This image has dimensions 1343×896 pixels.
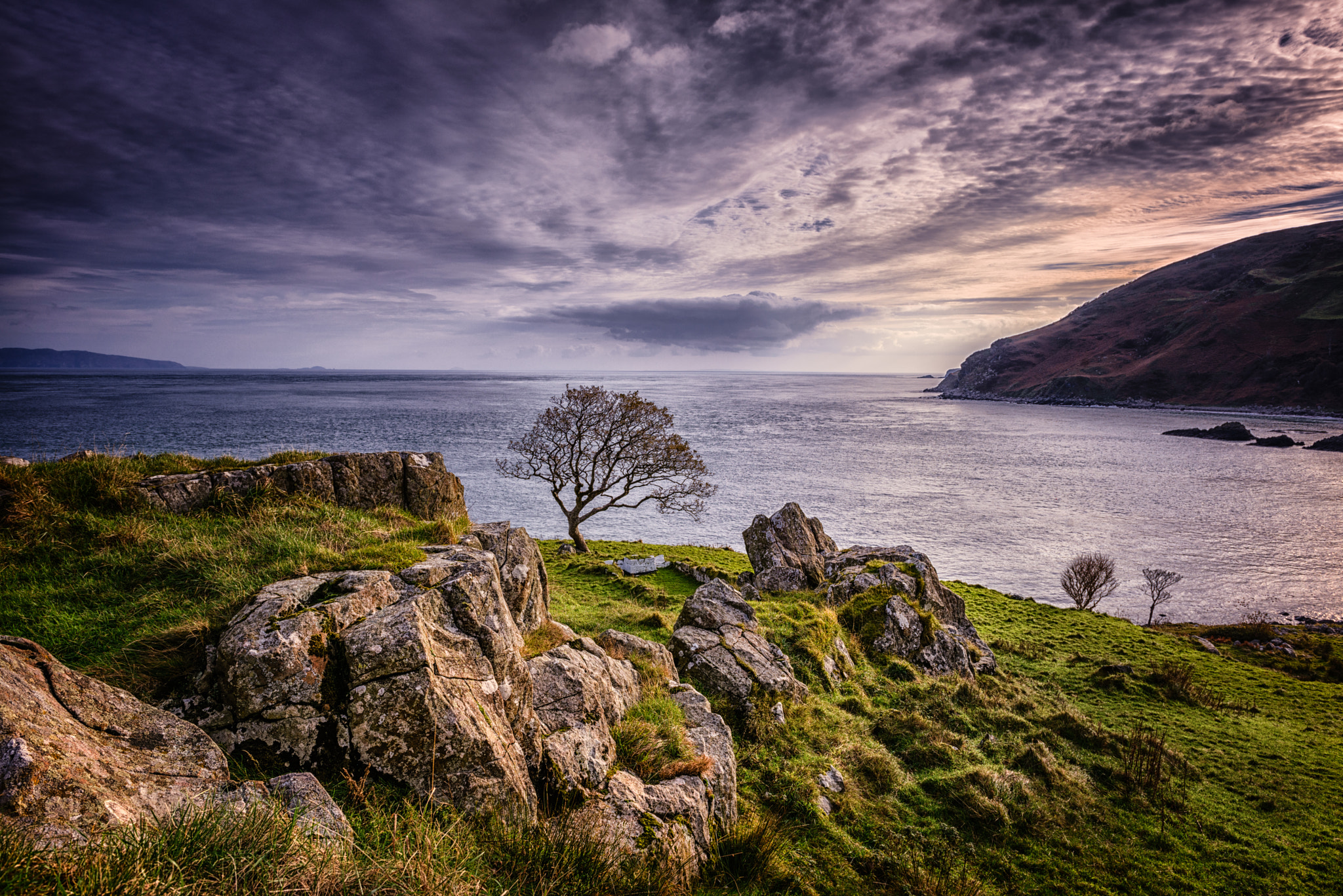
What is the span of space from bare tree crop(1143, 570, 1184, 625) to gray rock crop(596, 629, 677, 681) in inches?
1955

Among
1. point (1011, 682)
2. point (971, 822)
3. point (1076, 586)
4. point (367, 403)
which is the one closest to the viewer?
point (971, 822)

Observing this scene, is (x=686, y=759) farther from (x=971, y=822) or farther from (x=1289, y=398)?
(x=1289, y=398)

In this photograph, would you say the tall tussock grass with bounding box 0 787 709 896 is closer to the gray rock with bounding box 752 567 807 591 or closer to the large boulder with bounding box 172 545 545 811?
the large boulder with bounding box 172 545 545 811

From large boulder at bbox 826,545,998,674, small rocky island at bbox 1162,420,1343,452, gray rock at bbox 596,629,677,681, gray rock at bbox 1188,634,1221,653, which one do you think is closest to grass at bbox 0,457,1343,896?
large boulder at bbox 826,545,998,674

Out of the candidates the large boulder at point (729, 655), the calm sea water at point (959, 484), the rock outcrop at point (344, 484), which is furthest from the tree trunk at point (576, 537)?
the large boulder at point (729, 655)

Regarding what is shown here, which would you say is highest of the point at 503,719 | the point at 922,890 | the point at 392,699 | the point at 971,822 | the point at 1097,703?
the point at 392,699

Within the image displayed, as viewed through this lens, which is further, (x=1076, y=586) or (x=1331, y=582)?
(x=1331, y=582)

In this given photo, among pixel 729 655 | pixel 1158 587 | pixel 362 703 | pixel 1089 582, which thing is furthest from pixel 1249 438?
pixel 362 703

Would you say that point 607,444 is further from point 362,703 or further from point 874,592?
point 362,703

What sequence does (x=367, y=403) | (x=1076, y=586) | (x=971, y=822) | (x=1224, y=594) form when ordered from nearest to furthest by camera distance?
(x=971, y=822)
(x=1076, y=586)
(x=1224, y=594)
(x=367, y=403)

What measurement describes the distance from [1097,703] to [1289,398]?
268087 mm

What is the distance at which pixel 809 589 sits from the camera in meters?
24.7

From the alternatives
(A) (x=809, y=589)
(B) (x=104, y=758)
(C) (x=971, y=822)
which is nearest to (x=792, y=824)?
(C) (x=971, y=822)

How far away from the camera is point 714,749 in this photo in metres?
10.0
